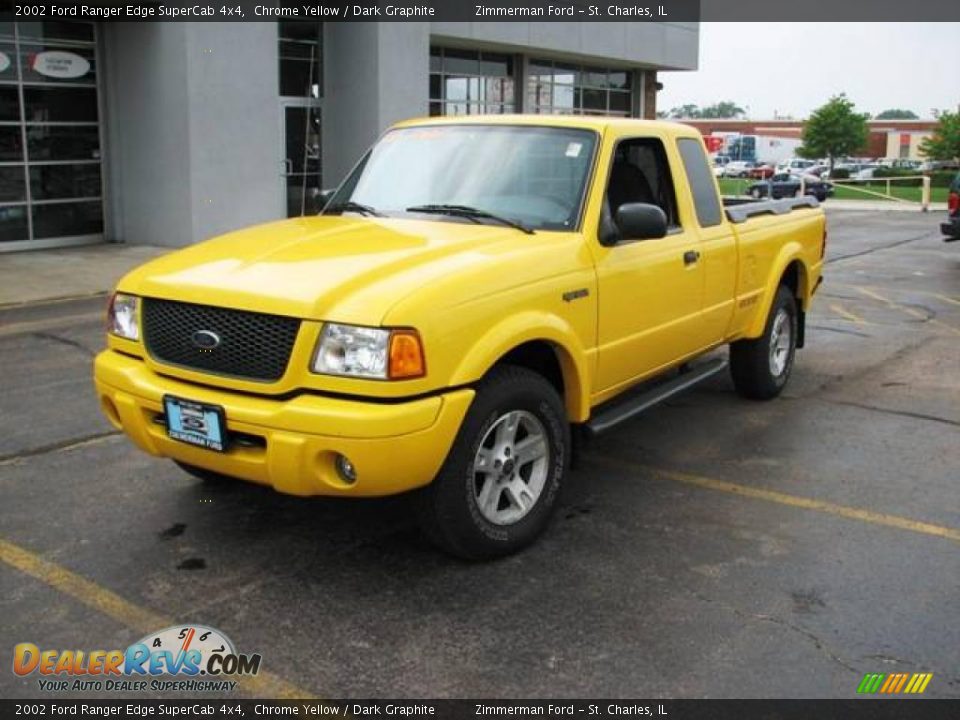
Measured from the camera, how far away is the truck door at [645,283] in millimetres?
4953

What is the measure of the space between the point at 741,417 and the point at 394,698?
13.3 ft

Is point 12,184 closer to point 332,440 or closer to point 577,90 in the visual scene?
point 332,440

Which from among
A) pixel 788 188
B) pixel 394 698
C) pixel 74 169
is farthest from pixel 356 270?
pixel 788 188

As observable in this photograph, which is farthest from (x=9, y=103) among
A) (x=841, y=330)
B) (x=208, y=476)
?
(x=208, y=476)

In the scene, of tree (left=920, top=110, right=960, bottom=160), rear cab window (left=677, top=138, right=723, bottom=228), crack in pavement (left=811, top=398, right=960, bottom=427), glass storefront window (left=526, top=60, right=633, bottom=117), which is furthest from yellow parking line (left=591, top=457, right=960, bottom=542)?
tree (left=920, top=110, right=960, bottom=160)

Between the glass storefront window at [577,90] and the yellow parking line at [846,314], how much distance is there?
54.8 ft

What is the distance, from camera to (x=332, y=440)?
3.73 m

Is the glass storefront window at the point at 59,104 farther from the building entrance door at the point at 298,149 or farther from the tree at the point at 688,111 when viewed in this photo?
the tree at the point at 688,111

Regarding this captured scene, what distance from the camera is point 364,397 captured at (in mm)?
3807

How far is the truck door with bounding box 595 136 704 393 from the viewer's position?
4.95m

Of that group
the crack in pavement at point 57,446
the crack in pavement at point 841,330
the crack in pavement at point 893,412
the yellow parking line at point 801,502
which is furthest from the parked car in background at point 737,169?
the crack in pavement at point 57,446

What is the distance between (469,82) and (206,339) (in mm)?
21811

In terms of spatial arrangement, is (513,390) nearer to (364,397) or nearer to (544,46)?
(364,397)

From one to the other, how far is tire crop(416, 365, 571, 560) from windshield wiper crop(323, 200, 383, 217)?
148cm
